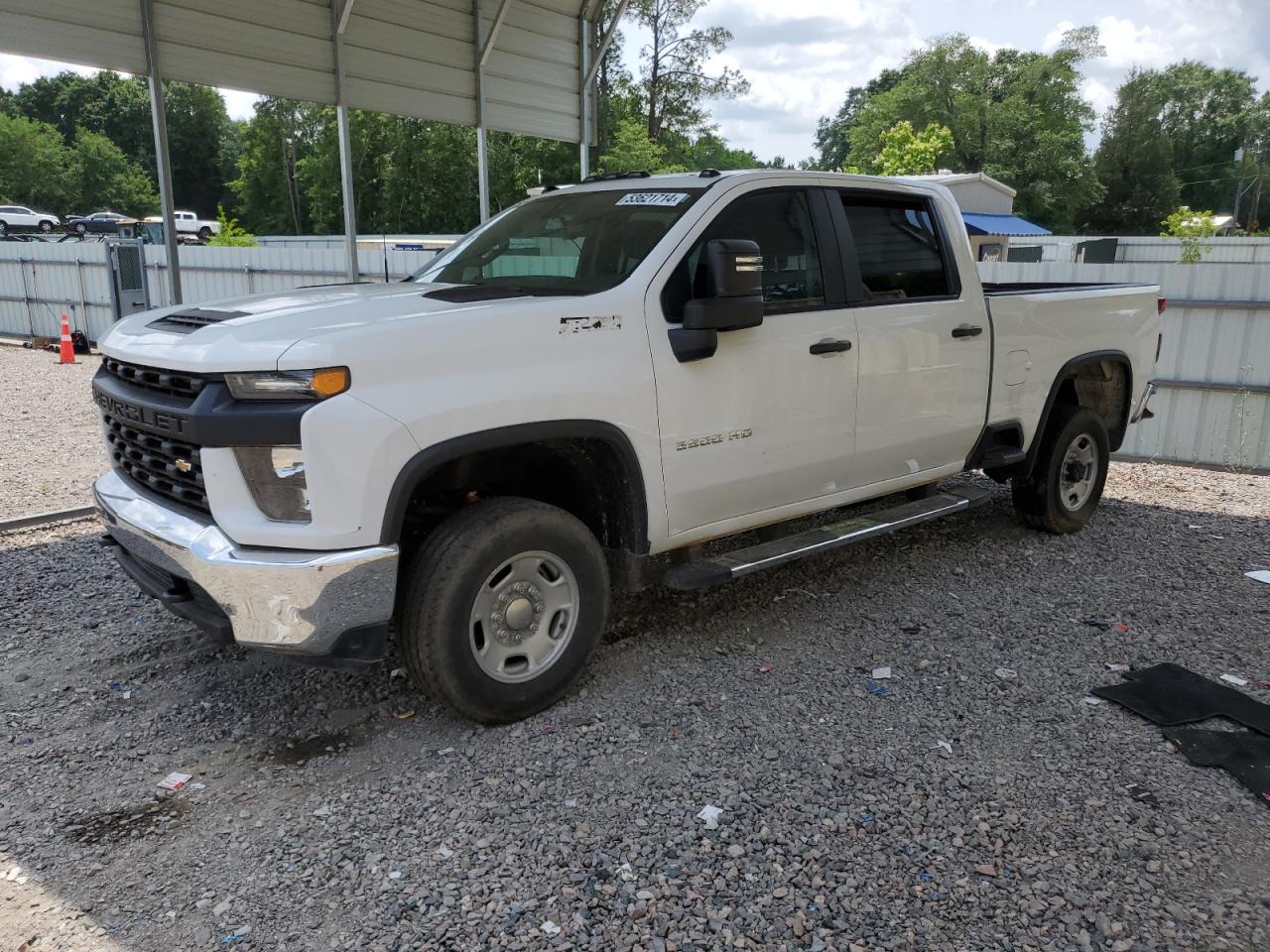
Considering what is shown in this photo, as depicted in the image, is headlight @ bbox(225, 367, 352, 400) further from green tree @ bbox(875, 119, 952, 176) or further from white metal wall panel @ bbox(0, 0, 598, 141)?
green tree @ bbox(875, 119, 952, 176)

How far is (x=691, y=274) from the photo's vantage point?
167 inches

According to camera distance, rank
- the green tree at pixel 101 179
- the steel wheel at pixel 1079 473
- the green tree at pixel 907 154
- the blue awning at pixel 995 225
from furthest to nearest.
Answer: the green tree at pixel 101 179, the green tree at pixel 907 154, the blue awning at pixel 995 225, the steel wheel at pixel 1079 473

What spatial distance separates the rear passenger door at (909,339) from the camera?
193 inches

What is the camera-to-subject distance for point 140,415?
3.65 m

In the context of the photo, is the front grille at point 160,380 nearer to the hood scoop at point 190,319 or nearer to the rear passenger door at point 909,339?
the hood scoop at point 190,319

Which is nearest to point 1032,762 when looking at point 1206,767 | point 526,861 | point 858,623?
point 1206,767

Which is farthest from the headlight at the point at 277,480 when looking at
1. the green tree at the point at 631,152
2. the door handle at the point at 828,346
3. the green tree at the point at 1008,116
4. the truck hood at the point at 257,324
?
the green tree at the point at 1008,116

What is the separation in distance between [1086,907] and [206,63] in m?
8.89

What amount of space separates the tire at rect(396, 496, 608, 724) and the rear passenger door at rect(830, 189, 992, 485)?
1.77m

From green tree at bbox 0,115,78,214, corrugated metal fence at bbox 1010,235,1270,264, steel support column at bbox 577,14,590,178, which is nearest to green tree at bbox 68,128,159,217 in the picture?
green tree at bbox 0,115,78,214

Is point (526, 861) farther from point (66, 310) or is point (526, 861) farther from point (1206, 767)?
point (66, 310)

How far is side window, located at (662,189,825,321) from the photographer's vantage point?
14.2 feet

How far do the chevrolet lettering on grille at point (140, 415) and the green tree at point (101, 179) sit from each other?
84.3 metres

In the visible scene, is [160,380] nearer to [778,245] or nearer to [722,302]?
[722,302]
